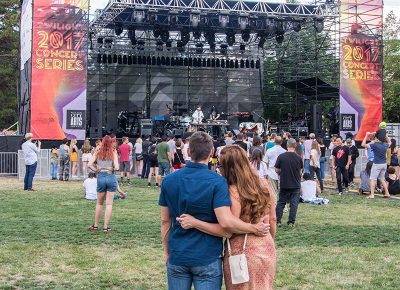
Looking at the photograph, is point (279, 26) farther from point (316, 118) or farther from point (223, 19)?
point (316, 118)

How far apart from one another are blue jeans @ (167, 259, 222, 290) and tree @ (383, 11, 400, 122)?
39.7 m

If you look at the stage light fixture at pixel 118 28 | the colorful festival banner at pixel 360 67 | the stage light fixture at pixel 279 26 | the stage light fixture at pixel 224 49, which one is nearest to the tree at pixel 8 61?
the stage light fixture at pixel 118 28

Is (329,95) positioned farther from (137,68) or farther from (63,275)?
(63,275)

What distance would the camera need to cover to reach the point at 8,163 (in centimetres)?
2222

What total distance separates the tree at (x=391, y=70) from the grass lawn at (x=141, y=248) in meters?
30.2

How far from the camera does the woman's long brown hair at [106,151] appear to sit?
359 inches

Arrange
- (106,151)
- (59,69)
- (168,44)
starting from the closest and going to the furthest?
(106,151)
(59,69)
(168,44)

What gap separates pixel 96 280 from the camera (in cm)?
629

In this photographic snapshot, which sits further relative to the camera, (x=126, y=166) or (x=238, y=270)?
(x=126, y=166)

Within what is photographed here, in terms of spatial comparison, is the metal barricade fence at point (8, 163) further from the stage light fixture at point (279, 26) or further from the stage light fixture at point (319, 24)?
the stage light fixture at point (319, 24)

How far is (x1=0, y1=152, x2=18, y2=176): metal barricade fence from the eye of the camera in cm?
2214

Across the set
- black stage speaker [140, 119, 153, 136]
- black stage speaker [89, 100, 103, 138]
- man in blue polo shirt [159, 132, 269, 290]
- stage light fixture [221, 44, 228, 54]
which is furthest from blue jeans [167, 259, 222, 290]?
stage light fixture [221, 44, 228, 54]

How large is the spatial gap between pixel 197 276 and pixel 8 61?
4307cm

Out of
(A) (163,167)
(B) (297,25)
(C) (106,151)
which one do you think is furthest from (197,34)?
(C) (106,151)
